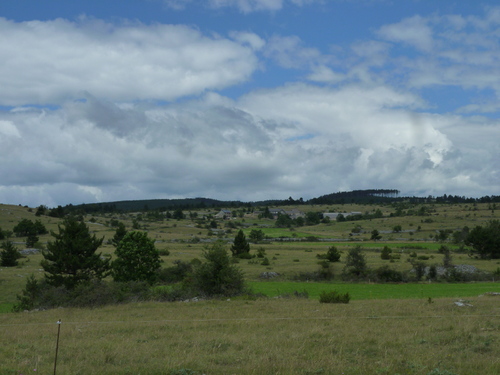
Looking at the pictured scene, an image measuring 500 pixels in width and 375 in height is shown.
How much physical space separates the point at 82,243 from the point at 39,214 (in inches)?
4738

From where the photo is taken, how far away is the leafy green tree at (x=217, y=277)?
32.0 meters

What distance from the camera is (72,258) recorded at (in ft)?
117

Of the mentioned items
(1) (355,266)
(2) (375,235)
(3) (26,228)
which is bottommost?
(1) (355,266)

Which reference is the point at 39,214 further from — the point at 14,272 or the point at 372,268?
the point at 372,268

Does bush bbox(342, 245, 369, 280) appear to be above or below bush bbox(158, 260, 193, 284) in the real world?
above

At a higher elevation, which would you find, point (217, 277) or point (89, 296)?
point (217, 277)

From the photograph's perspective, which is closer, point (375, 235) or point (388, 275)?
point (388, 275)

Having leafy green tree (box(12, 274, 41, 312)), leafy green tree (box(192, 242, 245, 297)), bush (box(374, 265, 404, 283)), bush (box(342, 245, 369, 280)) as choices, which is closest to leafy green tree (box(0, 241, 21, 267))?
leafy green tree (box(12, 274, 41, 312))

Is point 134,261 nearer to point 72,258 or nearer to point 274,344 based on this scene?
point 72,258

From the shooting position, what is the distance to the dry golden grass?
977 centimetres

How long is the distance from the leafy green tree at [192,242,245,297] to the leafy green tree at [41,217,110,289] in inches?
348

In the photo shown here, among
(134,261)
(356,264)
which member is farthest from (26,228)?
(356,264)

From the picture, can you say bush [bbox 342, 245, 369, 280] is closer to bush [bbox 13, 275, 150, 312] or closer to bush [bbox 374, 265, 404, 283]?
bush [bbox 374, 265, 404, 283]

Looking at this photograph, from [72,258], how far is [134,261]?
8374 millimetres
